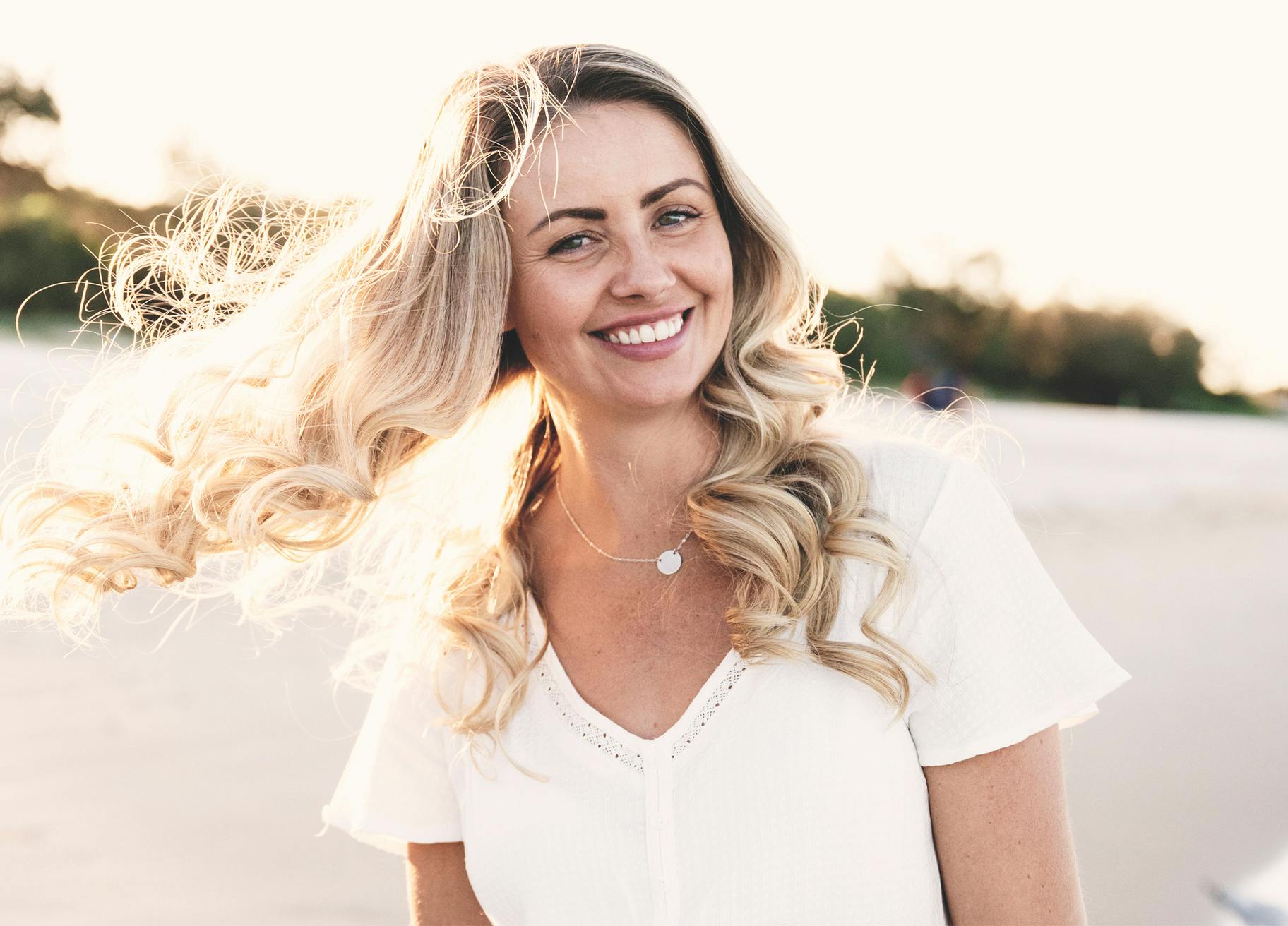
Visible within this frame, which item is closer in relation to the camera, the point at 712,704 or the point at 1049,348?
the point at 712,704

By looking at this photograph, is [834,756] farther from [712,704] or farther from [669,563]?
[669,563]

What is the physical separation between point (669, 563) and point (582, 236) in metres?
0.58

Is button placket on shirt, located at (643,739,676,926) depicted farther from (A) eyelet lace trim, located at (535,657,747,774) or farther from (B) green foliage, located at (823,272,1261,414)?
(B) green foliage, located at (823,272,1261,414)

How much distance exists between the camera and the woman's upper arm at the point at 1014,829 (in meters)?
1.96

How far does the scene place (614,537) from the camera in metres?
2.33

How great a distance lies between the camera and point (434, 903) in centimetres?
239

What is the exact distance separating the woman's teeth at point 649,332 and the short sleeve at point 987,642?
51cm

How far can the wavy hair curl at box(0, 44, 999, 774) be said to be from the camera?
214cm

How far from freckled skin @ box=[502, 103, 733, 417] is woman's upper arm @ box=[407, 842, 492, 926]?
0.89m

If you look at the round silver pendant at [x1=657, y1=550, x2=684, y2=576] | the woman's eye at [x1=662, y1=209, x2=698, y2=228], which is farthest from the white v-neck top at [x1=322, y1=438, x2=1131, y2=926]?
the woman's eye at [x1=662, y1=209, x2=698, y2=228]

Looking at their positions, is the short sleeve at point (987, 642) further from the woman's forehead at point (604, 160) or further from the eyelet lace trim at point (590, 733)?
the woman's forehead at point (604, 160)

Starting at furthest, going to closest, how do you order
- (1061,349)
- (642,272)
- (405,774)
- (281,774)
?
(1061,349) → (281,774) → (405,774) → (642,272)

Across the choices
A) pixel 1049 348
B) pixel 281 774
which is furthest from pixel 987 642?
pixel 1049 348

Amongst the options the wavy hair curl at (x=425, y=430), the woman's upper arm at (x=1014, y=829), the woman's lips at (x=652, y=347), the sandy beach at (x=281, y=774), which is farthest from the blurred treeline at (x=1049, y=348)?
the woman's upper arm at (x=1014, y=829)
